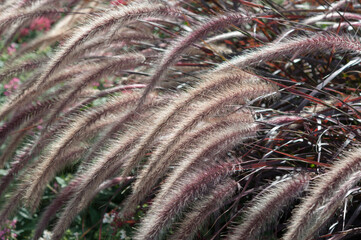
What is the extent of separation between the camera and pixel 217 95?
2113 millimetres

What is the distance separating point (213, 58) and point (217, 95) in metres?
1.08

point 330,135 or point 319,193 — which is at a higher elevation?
point 319,193

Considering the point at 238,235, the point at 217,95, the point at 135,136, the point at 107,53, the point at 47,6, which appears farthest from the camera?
the point at 107,53

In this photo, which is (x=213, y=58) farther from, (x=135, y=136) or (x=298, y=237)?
(x=298, y=237)

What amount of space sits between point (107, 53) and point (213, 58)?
771 mm

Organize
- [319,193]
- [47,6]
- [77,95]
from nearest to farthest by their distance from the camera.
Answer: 1. [319,193]
2. [77,95]
3. [47,6]

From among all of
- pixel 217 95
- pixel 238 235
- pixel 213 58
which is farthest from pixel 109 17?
pixel 238 235

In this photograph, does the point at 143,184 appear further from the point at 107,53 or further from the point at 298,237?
the point at 107,53

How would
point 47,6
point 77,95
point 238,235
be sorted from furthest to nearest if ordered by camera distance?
point 47,6 < point 77,95 < point 238,235

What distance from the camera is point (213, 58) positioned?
124 inches

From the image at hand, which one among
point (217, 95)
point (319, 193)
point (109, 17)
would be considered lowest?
point (319, 193)

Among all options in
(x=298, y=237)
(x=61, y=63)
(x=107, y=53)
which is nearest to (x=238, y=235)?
(x=298, y=237)

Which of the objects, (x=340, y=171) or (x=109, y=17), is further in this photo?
(x=109, y=17)

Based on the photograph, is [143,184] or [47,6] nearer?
[143,184]
